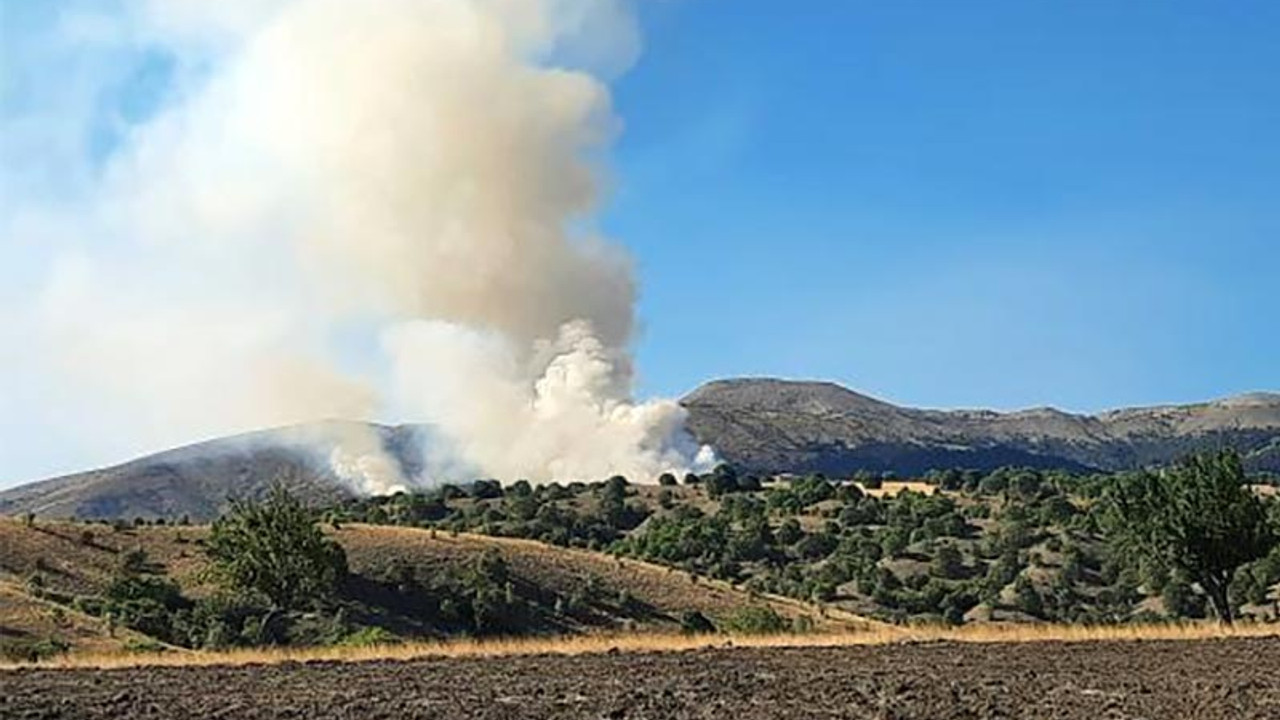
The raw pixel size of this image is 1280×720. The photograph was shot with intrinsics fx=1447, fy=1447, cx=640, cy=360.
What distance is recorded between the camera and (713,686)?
945 inches

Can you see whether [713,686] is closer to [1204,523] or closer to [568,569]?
[1204,523]

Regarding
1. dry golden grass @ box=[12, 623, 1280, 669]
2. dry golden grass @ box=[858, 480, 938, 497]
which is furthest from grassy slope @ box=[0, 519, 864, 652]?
dry golden grass @ box=[858, 480, 938, 497]

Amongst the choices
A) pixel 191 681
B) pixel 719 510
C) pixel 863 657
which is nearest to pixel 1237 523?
pixel 863 657

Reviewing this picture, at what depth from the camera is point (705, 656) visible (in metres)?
31.0

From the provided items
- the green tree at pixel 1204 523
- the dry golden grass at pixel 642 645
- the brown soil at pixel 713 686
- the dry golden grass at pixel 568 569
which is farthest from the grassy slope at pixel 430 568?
the brown soil at pixel 713 686

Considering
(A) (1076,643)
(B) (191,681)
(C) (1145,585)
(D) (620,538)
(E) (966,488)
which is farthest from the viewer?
(E) (966,488)

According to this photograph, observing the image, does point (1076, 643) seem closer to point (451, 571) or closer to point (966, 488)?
point (451, 571)

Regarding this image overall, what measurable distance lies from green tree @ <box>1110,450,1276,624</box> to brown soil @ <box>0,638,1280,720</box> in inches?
663

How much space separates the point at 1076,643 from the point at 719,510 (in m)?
92.7

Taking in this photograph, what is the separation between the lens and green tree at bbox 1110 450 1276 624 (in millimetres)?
48438

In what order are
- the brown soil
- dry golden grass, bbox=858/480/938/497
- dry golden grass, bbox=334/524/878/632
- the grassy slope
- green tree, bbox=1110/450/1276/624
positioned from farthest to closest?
dry golden grass, bbox=858/480/938/497 → dry golden grass, bbox=334/524/878/632 → the grassy slope → green tree, bbox=1110/450/1276/624 → the brown soil

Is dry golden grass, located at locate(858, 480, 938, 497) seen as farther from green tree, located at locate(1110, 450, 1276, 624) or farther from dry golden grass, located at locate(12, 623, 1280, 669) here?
dry golden grass, located at locate(12, 623, 1280, 669)

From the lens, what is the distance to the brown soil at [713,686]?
2059 cm

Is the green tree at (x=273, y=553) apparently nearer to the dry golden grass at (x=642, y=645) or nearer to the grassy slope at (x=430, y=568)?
the grassy slope at (x=430, y=568)
